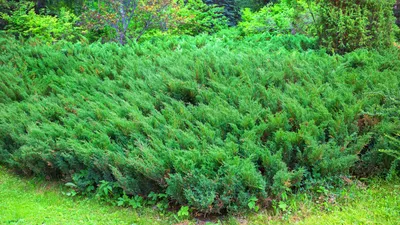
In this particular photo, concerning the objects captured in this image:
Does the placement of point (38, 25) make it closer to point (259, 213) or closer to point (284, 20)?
point (284, 20)

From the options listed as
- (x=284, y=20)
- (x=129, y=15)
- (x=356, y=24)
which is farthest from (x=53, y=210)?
(x=284, y=20)

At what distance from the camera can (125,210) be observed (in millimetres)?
4445

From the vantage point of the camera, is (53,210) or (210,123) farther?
(210,123)

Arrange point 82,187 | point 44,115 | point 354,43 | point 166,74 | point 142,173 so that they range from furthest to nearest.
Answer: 1. point 354,43
2. point 166,74
3. point 44,115
4. point 82,187
5. point 142,173

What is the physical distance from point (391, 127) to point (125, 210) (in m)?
3.19

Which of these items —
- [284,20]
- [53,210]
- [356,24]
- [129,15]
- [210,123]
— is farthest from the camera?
[284,20]

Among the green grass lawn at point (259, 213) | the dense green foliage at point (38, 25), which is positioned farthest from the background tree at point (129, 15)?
the green grass lawn at point (259, 213)

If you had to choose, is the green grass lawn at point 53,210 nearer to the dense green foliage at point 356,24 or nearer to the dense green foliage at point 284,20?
the dense green foliage at point 356,24

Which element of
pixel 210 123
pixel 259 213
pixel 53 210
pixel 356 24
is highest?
pixel 356 24

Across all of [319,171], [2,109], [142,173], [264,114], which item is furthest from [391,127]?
[2,109]

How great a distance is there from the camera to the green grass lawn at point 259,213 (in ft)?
13.1

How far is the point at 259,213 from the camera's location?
4152 mm

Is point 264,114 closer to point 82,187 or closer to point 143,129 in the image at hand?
point 143,129

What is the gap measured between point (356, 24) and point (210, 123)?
13.3 feet
